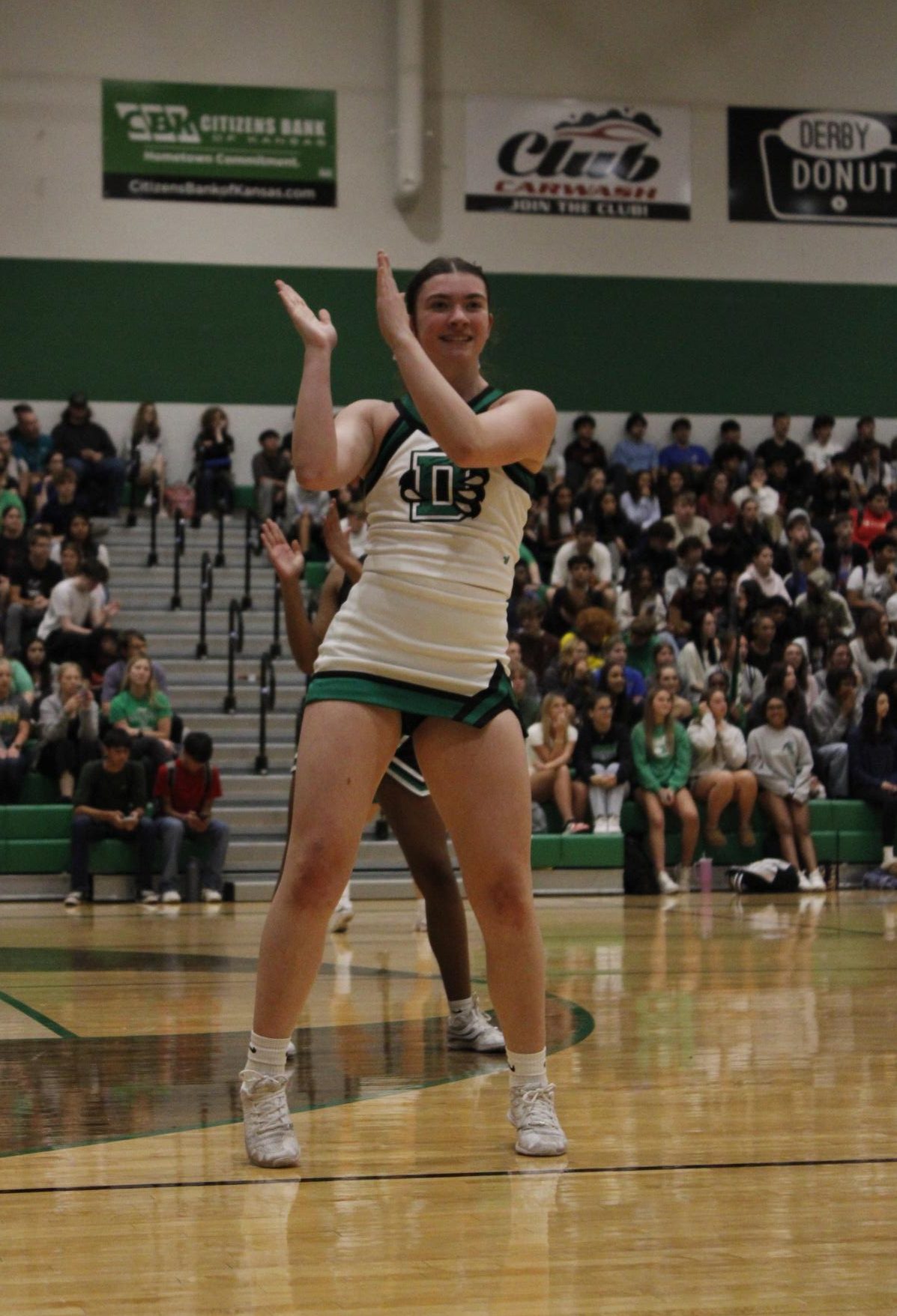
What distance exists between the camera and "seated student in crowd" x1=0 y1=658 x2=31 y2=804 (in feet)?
39.0

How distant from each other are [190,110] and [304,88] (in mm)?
1288

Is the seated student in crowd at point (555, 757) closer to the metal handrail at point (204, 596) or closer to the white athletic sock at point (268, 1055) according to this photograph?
the metal handrail at point (204, 596)

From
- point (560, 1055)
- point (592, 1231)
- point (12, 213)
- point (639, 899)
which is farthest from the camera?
point (12, 213)

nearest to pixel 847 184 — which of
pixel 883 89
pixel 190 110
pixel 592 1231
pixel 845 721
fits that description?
pixel 883 89

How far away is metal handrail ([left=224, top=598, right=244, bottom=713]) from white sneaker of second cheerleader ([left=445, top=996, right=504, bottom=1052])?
9.09 m

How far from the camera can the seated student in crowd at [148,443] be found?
17.5m

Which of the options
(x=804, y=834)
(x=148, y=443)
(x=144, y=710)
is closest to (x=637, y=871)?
(x=804, y=834)

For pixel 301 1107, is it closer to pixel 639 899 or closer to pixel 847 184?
pixel 639 899

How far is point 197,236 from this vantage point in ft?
61.7

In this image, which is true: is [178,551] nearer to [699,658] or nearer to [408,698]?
[699,658]

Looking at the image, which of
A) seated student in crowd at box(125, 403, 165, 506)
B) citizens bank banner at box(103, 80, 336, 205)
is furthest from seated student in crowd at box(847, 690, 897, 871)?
citizens bank banner at box(103, 80, 336, 205)

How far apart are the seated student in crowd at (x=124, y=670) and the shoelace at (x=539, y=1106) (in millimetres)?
9110

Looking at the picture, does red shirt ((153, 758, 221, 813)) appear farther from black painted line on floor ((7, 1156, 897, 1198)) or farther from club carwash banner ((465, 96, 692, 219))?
club carwash banner ((465, 96, 692, 219))

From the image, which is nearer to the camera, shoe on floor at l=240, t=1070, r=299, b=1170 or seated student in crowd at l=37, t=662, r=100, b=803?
shoe on floor at l=240, t=1070, r=299, b=1170
